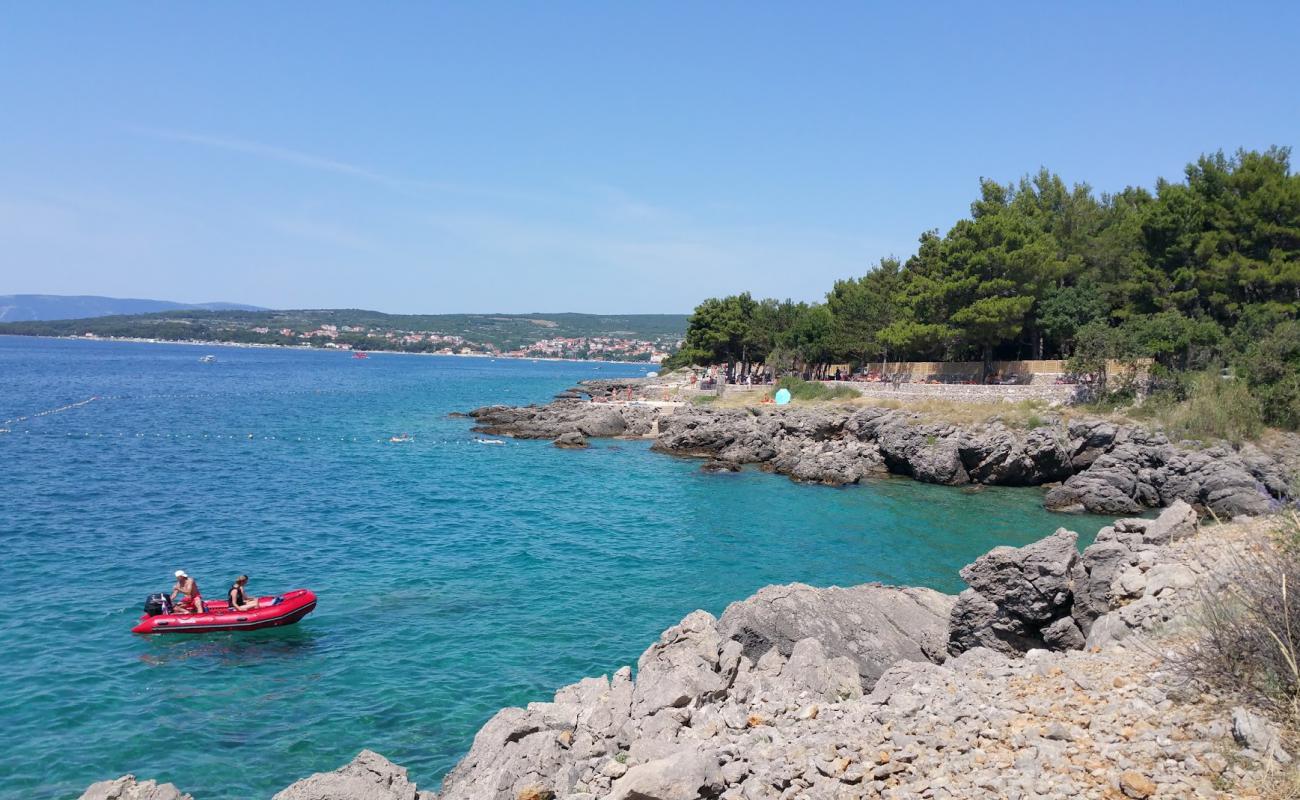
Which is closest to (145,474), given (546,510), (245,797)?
(546,510)

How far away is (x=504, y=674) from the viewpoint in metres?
15.8

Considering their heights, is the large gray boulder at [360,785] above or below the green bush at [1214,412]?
below

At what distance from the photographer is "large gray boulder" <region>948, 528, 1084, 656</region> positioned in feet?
44.4

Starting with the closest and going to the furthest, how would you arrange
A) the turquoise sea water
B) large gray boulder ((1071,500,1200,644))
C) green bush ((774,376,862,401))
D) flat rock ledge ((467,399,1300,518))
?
large gray boulder ((1071,500,1200,644)) → the turquoise sea water → flat rock ledge ((467,399,1300,518)) → green bush ((774,376,862,401))

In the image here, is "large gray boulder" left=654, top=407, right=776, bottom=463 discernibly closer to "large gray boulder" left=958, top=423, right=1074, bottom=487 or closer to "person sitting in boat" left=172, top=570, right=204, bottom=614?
"large gray boulder" left=958, top=423, right=1074, bottom=487

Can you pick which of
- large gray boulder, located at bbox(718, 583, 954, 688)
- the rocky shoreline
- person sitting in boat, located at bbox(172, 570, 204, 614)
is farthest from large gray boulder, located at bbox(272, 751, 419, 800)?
person sitting in boat, located at bbox(172, 570, 204, 614)

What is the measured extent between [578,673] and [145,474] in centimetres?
3163

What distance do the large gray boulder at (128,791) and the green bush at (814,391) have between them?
4532 cm

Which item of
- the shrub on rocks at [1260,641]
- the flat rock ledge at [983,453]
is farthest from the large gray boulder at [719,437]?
the shrub on rocks at [1260,641]

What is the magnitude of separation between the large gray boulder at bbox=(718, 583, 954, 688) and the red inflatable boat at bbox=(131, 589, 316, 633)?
10.4 metres

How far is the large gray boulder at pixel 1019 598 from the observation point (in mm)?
13523

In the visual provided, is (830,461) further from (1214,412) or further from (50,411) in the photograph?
(50,411)

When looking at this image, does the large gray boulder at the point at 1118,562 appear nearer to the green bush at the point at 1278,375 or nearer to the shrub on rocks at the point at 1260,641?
the shrub on rocks at the point at 1260,641

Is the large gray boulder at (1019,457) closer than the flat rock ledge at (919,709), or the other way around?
the flat rock ledge at (919,709)
